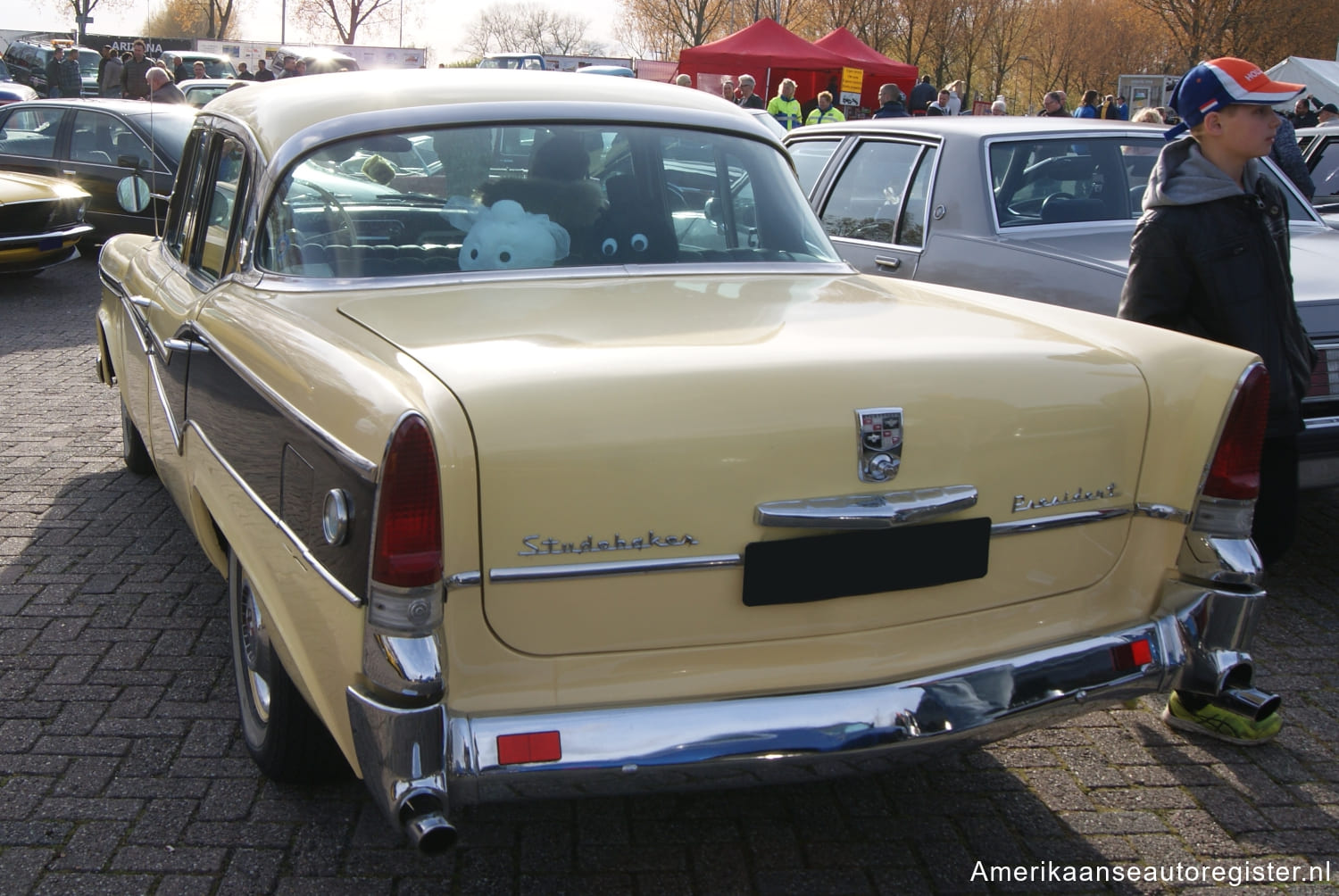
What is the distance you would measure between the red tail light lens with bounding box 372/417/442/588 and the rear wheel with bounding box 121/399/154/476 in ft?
12.6

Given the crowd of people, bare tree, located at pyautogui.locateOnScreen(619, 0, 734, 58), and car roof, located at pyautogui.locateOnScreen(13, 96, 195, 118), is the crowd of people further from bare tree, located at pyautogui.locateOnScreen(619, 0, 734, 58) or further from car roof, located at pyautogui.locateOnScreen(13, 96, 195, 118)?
bare tree, located at pyautogui.locateOnScreen(619, 0, 734, 58)

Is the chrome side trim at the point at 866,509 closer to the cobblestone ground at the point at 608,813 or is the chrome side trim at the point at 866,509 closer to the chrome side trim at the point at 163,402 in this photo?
the cobblestone ground at the point at 608,813

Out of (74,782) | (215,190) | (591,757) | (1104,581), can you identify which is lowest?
(74,782)

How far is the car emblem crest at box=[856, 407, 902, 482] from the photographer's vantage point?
2275mm

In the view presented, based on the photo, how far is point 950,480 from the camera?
237cm

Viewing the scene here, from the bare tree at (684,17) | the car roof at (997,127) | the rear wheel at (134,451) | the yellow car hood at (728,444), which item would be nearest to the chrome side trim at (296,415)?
the yellow car hood at (728,444)

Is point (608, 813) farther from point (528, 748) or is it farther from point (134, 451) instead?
point (134, 451)

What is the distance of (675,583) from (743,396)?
0.38 metres

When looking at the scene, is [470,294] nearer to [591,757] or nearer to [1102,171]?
[591,757]

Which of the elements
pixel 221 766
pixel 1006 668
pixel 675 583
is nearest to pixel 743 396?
pixel 675 583

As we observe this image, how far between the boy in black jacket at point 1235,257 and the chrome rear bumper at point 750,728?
119cm

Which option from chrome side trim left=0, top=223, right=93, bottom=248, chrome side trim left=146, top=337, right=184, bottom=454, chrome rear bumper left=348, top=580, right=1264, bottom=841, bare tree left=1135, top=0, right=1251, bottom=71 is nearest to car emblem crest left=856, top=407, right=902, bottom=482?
chrome rear bumper left=348, top=580, right=1264, bottom=841

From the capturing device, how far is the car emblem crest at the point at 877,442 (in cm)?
228

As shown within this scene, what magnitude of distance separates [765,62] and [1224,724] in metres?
23.6
